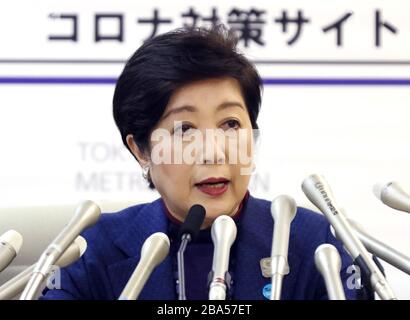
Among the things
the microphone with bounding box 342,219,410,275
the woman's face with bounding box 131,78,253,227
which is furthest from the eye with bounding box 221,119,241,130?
the microphone with bounding box 342,219,410,275

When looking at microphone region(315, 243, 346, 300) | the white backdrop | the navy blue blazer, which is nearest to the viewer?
microphone region(315, 243, 346, 300)

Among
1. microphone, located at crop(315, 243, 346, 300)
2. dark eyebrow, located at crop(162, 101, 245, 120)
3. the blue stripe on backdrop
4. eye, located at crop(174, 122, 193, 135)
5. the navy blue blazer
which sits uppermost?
the blue stripe on backdrop

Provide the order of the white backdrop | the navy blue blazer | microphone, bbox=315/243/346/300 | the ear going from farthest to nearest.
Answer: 1. the white backdrop
2. the ear
3. the navy blue blazer
4. microphone, bbox=315/243/346/300

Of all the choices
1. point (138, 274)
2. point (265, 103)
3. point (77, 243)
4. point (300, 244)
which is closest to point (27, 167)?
point (265, 103)

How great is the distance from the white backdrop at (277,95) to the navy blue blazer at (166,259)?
510mm

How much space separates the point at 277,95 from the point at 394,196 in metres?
0.94

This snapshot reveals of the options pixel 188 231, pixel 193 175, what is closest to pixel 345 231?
pixel 188 231

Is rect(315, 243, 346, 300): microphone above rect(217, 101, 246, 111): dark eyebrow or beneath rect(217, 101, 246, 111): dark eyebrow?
beneath

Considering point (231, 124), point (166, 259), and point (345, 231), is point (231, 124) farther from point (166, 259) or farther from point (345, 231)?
point (345, 231)

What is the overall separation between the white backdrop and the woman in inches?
19.4

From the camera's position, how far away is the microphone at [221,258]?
73cm

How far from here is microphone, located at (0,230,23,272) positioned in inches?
31.6

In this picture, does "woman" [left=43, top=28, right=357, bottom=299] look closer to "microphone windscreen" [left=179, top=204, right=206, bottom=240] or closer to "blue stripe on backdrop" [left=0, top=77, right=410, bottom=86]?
"microphone windscreen" [left=179, top=204, right=206, bottom=240]
